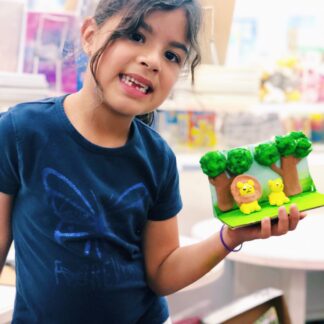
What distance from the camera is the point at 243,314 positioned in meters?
1.57

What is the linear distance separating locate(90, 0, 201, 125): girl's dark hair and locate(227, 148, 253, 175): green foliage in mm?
187

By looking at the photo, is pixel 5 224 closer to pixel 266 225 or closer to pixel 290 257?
pixel 266 225

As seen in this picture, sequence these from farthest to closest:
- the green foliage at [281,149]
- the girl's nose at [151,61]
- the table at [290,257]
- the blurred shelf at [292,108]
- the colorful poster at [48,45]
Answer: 1. the blurred shelf at [292,108]
2. the colorful poster at [48,45]
3. the table at [290,257]
4. the green foliage at [281,149]
5. the girl's nose at [151,61]

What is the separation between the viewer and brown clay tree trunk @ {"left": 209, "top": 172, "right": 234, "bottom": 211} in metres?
0.87

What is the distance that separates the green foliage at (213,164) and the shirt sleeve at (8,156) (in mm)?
306

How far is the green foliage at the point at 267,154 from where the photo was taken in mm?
897

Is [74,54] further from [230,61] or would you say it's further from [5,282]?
[230,61]

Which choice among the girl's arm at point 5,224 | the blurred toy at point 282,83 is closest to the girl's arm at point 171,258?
the girl's arm at point 5,224

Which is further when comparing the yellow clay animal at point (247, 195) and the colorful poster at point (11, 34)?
the colorful poster at point (11, 34)

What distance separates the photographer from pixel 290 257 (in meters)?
1.45

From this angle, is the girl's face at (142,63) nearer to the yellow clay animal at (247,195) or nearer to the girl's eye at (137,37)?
the girl's eye at (137,37)

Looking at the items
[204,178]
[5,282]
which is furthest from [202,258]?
[204,178]

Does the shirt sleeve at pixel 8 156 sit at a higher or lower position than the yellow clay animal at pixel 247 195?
higher

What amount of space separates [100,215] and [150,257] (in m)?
0.17
